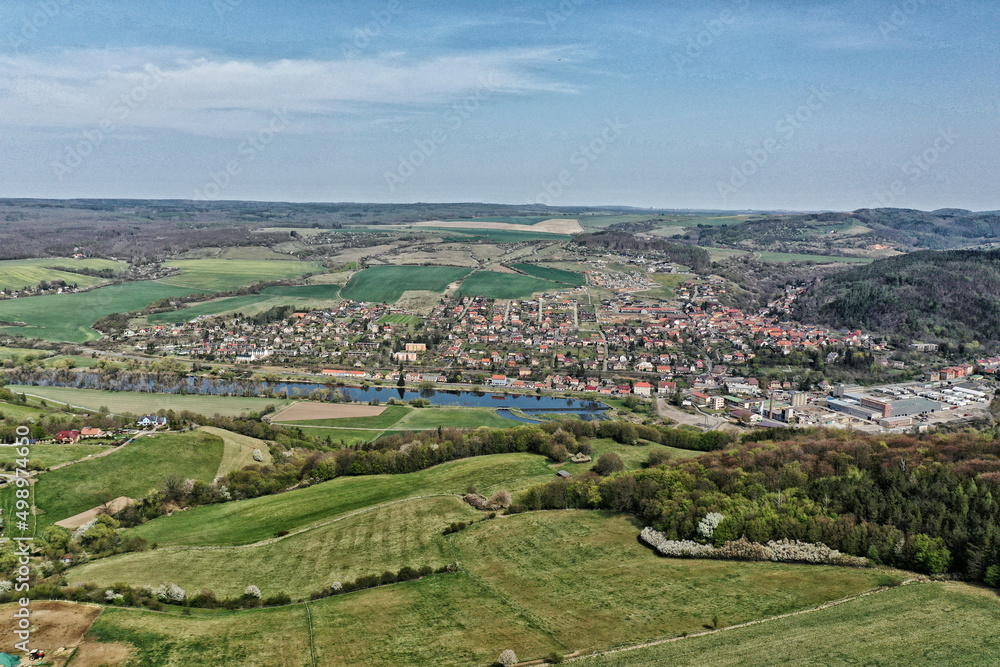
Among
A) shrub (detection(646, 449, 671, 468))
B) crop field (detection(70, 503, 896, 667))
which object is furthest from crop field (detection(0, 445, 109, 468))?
shrub (detection(646, 449, 671, 468))

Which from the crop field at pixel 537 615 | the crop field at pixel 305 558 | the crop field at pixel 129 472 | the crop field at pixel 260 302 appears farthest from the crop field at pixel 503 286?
the crop field at pixel 537 615

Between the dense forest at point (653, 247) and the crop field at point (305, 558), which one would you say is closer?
the crop field at point (305, 558)

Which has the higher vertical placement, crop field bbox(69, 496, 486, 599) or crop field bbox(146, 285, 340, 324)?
crop field bbox(146, 285, 340, 324)

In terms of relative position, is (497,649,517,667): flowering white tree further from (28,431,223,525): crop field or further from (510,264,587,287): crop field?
(510,264,587,287): crop field

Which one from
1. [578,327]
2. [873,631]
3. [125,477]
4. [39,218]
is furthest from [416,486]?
[39,218]

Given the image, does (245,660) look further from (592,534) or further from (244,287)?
(244,287)

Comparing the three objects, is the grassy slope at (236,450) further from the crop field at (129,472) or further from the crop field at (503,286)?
the crop field at (503,286)
